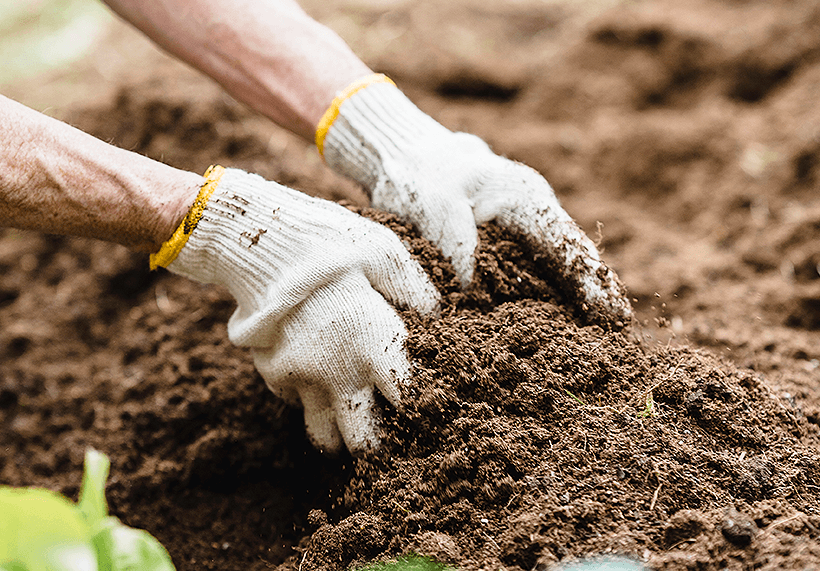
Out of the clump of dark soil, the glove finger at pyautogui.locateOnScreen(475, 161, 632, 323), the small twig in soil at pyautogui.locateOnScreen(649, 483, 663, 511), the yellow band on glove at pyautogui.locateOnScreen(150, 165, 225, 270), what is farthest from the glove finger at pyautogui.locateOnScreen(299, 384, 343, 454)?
the small twig in soil at pyautogui.locateOnScreen(649, 483, 663, 511)

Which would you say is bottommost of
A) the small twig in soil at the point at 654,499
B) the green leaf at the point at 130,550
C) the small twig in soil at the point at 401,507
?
the green leaf at the point at 130,550

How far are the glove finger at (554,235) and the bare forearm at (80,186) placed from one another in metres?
0.67

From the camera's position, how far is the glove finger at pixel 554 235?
1.38 m

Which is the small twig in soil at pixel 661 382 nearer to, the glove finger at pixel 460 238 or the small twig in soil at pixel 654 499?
the small twig in soil at pixel 654 499

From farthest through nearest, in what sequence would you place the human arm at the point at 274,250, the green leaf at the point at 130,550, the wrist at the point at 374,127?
the wrist at the point at 374,127, the human arm at the point at 274,250, the green leaf at the point at 130,550

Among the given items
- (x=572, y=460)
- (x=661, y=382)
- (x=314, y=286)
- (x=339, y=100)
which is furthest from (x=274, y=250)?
(x=661, y=382)

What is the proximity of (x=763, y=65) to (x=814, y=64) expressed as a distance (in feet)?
0.67

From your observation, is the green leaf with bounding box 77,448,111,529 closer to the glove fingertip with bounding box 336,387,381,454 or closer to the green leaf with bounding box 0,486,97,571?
the green leaf with bounding box 0,486,97,571

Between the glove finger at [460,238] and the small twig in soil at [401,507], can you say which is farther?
the glove finger at [460,238]

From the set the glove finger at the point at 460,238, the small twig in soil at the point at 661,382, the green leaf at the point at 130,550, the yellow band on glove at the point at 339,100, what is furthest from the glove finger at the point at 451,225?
the green leaf at the point at 130,550

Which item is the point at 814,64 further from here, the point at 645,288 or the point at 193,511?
the point at 193,511

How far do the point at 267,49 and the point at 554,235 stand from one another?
2.92ft

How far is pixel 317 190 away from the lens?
2.16 metres

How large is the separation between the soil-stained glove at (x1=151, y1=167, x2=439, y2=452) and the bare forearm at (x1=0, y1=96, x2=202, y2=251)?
6 cm
